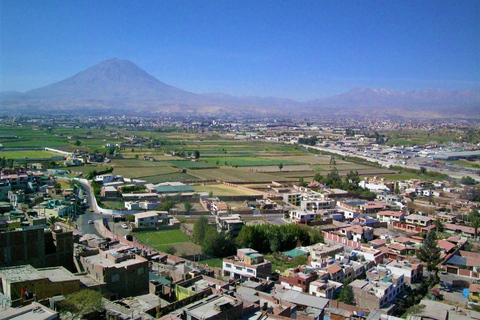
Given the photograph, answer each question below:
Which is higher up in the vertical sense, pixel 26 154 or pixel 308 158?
pixel 26 154

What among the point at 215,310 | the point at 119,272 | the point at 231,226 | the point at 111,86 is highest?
the point at 111,86

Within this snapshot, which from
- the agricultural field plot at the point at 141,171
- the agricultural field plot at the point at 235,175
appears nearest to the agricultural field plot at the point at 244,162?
the agricultural field plot at the point at 235,175

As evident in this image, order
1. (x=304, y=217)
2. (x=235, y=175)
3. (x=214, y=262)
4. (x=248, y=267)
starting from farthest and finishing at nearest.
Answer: (x=235, y=175) < (x=304, y=217) < (x=214, y=262) < (x=248, y=267)

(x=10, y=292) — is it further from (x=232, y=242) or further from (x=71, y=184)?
(x=71, y=184)

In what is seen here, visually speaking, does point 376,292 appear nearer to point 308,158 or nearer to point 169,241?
point 169,241

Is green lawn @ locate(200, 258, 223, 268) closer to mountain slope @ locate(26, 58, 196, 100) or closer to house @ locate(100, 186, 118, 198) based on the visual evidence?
house @ locate(100, 186, 118, 198)

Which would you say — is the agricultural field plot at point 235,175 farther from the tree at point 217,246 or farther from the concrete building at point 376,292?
→ the concrete building at point 376,292

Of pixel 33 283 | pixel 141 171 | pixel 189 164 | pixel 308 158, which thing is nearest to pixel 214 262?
pixel 33 283

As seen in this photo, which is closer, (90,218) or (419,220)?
(90,218)
